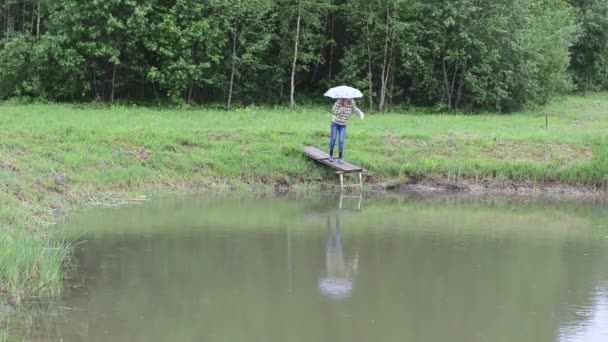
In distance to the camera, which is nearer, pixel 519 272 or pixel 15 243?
pixel 15 243

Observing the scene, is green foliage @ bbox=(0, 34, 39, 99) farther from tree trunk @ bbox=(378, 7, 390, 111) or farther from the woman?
the woman

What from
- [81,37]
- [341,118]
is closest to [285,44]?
[81,37]

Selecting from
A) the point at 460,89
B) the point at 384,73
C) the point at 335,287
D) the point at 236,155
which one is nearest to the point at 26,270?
the point at 335,287

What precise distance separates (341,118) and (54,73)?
51.3ft

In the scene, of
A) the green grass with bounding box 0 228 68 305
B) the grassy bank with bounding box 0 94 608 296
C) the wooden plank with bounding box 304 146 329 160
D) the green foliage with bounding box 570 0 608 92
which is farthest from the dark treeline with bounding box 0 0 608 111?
the green grass with bounding box 0 228 68 305

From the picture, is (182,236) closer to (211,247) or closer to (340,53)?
(211,247)

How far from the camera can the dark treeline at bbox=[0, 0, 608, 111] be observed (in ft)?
95.9

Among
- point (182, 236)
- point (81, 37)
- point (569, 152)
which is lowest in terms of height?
point (182, 236)

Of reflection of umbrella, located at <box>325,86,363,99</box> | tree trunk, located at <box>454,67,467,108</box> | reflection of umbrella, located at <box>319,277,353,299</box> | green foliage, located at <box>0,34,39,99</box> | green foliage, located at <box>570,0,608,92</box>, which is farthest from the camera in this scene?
green foliage, located at <box>570,0,608,92</box>

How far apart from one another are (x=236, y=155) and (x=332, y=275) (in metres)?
8.68

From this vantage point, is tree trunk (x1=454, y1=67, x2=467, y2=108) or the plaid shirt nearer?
the plaid shirt

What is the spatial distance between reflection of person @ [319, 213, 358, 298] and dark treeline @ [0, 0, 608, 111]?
1809cm

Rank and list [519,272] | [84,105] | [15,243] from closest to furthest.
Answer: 1. [15,243]
2. [519,272]
3. [84,105]

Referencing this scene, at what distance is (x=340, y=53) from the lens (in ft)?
117
